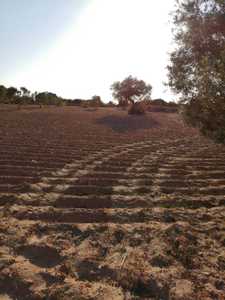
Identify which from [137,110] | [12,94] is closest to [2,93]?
[12,94]

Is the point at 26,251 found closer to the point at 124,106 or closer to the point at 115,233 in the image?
the point at 115,233

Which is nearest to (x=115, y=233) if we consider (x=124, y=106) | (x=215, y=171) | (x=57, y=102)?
(x=215, y=171)

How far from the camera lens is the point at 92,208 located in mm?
6473

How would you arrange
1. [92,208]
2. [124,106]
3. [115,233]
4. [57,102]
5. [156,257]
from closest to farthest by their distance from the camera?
1. [156,257]
2. [115,233]
3. [92,208]
4. [124,106]
5. [57,102]

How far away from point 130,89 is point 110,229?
34.3 m

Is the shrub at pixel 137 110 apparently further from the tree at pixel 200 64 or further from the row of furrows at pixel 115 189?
the tree at pixel 200 64

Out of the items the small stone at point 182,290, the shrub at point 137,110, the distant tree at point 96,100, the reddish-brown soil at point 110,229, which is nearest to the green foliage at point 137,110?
the shrub at point 137,110

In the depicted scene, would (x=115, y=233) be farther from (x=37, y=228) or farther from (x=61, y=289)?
(x=61, y=289)

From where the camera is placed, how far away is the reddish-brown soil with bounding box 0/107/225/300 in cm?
401

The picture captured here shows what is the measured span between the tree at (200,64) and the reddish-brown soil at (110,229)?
152cm

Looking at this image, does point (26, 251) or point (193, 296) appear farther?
point (26, 251)

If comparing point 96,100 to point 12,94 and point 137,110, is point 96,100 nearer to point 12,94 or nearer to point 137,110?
point 12,94

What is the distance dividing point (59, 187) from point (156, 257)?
3.42 meters

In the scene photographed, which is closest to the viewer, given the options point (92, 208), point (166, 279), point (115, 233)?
point (166, 279)
